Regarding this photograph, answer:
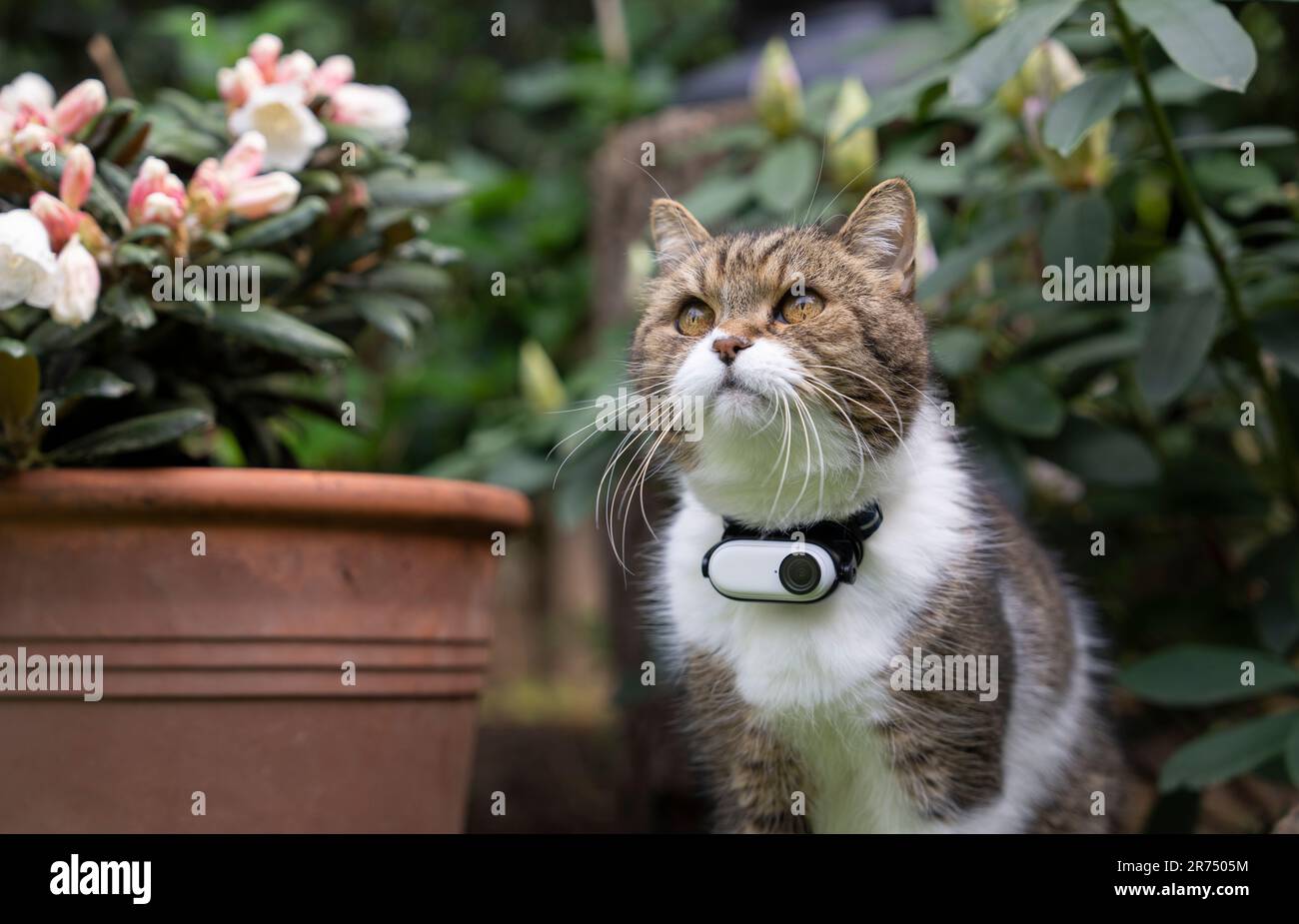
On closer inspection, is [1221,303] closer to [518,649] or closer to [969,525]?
[969,525]

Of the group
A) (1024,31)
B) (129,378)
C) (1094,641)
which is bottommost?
(1094,641)

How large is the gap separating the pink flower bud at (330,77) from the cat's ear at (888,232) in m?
0.99

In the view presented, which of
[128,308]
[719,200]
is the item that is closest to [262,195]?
[128,308]

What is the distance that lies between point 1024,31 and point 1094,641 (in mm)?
1147

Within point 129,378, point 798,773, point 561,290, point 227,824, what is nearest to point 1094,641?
point 798,773

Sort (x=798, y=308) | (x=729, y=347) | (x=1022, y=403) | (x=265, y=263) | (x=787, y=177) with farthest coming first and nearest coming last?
(x=787, y=177) → (x=1022, y=403) → (x=265, y=263) → (x=798, y=308) → (x=729, y=347)

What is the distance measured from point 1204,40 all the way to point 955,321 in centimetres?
82

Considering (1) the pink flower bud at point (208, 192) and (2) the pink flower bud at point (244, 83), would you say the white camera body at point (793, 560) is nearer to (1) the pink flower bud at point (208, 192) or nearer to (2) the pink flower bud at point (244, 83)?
(1) the pink flower bud at point (208, 192)

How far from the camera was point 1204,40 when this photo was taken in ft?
5.45

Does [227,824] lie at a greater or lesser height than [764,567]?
lesser

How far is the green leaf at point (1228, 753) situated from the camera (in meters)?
1.89

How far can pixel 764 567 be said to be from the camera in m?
1.52
